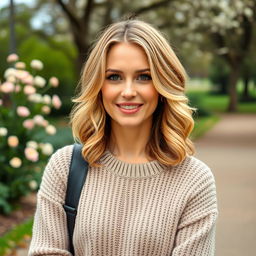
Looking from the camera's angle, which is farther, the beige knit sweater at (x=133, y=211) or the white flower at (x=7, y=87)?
the white flower at (x=7, y=87)

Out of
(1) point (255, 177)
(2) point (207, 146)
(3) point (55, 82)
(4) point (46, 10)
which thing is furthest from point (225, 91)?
(3) point (55, 82)

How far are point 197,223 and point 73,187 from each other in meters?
0.46

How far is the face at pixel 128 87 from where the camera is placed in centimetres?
204

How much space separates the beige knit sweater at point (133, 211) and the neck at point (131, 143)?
0.06 m

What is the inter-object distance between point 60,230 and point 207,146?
45.1 feet

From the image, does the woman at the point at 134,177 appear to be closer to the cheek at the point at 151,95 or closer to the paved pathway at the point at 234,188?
the cheek at the point at 151,95

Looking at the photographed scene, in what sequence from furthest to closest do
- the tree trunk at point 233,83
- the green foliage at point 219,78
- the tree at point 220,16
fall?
1. the green foliage at point 219,78
2. the tree trunk at point 233,83
3. the tree at point 220,16

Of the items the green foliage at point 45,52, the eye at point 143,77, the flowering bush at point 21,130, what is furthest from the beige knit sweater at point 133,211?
the green foliage at point 45,52

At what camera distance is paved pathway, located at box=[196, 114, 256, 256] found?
19.2ft

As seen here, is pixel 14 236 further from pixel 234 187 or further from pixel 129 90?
pixel 234 187

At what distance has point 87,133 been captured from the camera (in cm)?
221

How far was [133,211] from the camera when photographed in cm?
204

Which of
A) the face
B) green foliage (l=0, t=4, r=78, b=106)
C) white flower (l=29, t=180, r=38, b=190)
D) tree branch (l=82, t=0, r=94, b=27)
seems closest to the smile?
the face

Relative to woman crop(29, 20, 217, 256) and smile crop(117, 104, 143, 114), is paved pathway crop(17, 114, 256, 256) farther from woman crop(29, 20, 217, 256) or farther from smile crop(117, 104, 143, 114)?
smile crop(117, 104, 143, 114)
